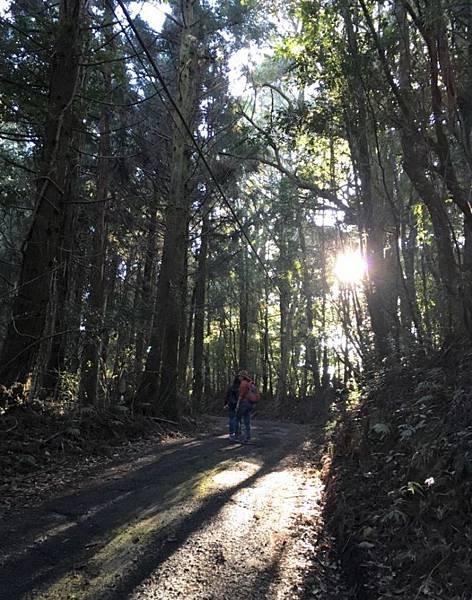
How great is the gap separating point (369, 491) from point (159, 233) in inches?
595

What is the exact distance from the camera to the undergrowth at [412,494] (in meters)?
3.79

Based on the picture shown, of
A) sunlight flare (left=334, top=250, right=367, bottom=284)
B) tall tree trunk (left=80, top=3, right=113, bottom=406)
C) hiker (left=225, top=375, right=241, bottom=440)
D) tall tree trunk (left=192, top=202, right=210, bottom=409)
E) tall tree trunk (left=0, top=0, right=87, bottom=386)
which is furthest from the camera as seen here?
tall tree trunk (left=192, top=202, right=210, bottom=409)

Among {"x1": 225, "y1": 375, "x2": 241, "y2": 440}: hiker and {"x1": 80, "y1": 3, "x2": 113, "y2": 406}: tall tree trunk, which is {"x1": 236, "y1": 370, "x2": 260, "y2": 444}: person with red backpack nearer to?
{"x1": 225, "y1": 375, "x2": 241, "y2": 440}: hiker

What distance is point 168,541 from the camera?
15.6ft

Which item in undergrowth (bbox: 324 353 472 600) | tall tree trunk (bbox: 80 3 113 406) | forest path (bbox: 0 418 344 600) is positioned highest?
tall tree trunk (bbox: 80 3 113 406)

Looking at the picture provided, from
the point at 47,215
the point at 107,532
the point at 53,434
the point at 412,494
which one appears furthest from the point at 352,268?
the point at 107,532

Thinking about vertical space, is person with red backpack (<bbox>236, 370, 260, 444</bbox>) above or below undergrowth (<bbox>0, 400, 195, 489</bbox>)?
above

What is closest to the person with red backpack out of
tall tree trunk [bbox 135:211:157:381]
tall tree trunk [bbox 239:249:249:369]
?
tall tree trunk [bbox 135:211:157:381]

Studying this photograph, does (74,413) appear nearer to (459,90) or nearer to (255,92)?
(459,90)

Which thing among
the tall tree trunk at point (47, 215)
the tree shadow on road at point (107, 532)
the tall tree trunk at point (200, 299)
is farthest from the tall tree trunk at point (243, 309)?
the tree shadow on road at point (107, 532)

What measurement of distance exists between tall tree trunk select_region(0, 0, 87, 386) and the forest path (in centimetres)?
267

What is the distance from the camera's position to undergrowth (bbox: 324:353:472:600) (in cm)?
379

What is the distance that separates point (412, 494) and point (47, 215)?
300 inches

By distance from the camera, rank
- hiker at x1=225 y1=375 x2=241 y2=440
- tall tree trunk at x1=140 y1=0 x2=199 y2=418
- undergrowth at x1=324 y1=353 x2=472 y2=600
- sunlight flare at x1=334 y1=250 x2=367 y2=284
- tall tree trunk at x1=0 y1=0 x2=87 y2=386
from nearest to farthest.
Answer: undergrowth at x1=324 y1=353 x2=472 y2=600 < tall tree trunk at x1=0 y1=0 x2=87 y2=386 < hiker at x1=225 y1=375 x2=241 y2=440 < tall tree trunk at x1=140 y1=0 x2=199 y2=418 < sunlight flare at x1=334 y1=250 x2=367 y2=284
